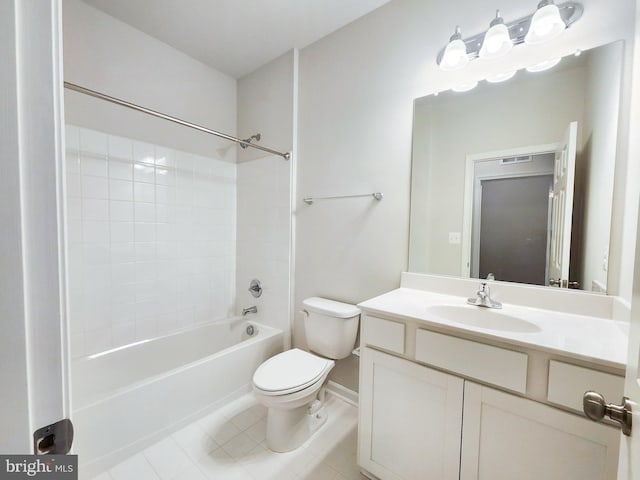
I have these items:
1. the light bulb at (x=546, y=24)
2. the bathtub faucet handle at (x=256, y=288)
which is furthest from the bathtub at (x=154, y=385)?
the light bulb at (x=546, y=24)

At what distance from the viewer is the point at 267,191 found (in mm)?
2266

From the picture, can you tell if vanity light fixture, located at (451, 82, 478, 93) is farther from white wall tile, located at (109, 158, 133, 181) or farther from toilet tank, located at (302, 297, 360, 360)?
white wall tile, located at (109, 158, 133, 181)

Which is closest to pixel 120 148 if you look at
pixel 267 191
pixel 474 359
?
pixel 267 191

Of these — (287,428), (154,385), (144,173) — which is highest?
(144,173)

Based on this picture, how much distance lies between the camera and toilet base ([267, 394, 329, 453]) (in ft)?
4.78

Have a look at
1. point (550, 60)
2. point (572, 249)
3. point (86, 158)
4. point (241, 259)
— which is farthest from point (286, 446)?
point (550, 60)

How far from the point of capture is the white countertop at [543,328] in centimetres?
80

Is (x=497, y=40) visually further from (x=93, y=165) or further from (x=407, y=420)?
(x=93, y=165)

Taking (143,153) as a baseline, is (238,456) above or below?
below

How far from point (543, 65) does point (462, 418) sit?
1.52 metres

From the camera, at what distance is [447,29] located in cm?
142

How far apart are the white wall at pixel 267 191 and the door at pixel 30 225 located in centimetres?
174

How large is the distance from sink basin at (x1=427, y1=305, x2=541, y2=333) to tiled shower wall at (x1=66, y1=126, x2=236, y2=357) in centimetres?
188

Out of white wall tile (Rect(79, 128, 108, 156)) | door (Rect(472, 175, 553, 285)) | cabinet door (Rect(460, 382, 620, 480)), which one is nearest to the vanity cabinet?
cabinet door (Rect(460, 382, 620, 480))
